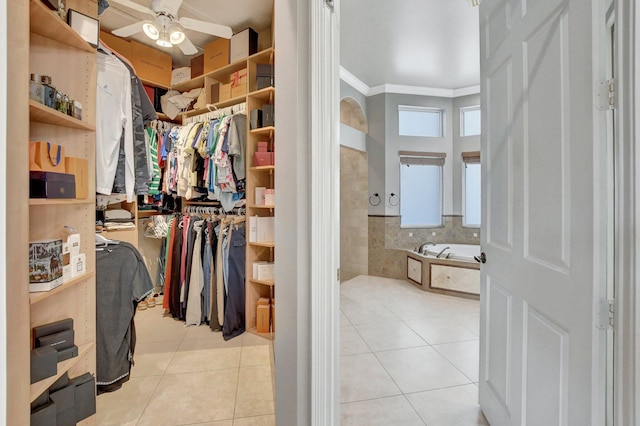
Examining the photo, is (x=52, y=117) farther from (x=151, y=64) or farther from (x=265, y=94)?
(x=151, y=64)

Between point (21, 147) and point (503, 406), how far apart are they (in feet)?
7.63

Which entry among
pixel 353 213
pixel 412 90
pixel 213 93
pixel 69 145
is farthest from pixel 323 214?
pixel 412 90

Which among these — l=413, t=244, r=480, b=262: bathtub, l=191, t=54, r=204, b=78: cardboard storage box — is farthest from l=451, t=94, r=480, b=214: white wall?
l=191, t=54, r=204, b=78: cardboard storage box

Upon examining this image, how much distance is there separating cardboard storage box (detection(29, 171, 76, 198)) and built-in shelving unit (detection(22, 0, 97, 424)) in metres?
0.06

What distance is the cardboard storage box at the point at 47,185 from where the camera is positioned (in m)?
1.20

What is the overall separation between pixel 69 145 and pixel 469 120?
5.35 m

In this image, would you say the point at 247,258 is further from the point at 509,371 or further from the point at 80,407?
the point at 509,371

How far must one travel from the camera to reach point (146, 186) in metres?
2.05

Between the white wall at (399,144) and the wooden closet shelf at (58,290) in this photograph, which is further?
the white wall at (399,144)

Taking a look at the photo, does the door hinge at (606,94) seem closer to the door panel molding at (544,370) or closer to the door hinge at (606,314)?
the door hinge at (606,314)

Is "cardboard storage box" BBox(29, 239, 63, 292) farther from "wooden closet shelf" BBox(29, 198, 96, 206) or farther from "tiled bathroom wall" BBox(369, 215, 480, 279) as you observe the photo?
"tiled bathroom wall" BBox(369, 215, 480, 279)

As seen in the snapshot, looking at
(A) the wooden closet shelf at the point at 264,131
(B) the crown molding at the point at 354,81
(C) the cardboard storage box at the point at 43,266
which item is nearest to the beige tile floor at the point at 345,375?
(C) the cardboard storage box at the point at 43,266

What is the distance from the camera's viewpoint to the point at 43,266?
121 cm

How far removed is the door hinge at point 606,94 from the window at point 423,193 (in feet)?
13.5
